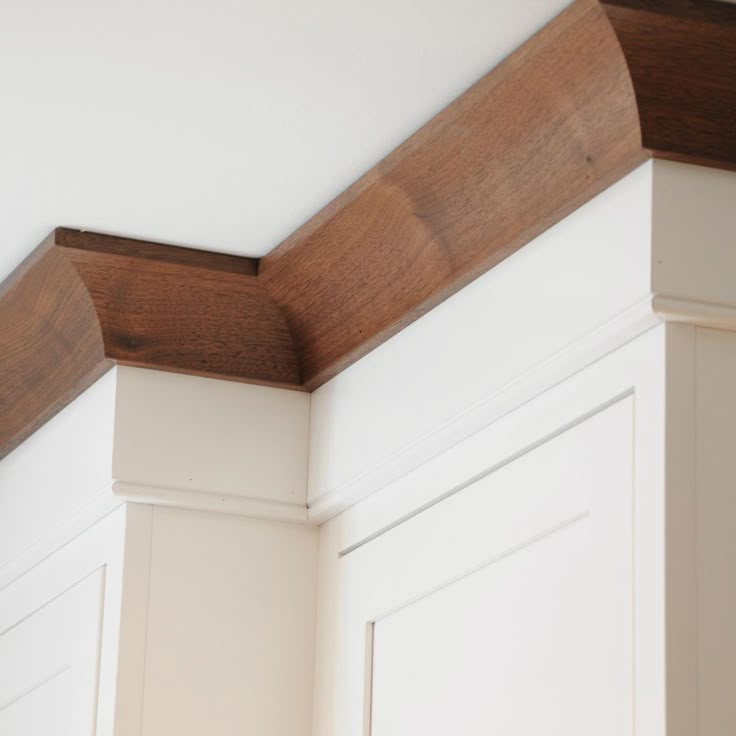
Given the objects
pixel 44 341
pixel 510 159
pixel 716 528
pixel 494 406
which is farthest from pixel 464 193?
pixel 44 341

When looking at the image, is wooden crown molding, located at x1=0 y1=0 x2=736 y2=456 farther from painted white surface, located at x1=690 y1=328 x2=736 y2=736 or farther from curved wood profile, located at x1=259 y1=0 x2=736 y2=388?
painted white surface, located at x1=690 y1=328 x2=736 y2=736

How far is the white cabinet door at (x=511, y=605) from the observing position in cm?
143

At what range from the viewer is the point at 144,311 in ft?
6.44

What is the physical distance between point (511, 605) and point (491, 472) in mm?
140

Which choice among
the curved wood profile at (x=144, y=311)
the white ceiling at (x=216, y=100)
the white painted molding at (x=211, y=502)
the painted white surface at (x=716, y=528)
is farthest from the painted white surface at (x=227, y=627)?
the painted white surface at (x=716, y=528)

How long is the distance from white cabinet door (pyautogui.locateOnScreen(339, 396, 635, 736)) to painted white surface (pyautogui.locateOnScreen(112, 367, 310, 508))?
6.3 inches

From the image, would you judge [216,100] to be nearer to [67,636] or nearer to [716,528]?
[716,528]

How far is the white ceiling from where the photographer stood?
1.48 metres

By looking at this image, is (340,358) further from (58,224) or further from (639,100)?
(639,100)

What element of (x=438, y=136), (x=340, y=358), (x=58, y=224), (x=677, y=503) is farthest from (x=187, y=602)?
(x=677, y=503)

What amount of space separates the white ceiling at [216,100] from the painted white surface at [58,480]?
225 mm

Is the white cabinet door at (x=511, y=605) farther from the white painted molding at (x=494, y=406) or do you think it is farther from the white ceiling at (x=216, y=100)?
the white ceiling at (x=216, y=100)

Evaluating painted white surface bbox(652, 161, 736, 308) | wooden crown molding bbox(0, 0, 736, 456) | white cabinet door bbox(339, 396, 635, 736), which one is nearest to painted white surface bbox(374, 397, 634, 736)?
white cabinet door bbox(339, 396, 635, 736)

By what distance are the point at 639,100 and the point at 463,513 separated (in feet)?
1.59
